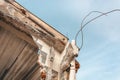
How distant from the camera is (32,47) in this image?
14.8 feet

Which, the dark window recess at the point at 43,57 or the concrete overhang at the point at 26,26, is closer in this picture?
the concrete overhang at the point at 26,26

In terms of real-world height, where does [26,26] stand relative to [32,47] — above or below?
above

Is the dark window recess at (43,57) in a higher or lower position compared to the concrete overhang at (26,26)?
lower

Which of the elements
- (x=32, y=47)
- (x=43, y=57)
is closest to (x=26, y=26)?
(x=32, y=47)

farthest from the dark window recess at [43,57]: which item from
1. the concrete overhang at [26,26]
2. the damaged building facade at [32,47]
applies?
the concrete overhang at [26,26]

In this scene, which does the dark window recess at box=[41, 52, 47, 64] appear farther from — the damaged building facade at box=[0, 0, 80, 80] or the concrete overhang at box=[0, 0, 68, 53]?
the concrete overhang at box=[0, 0, 68, 53]

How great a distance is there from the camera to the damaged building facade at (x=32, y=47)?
13.7 feet

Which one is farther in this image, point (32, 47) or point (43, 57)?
point (32, 47)

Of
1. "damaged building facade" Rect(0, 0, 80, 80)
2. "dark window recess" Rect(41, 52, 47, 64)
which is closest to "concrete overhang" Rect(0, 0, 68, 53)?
"damaged building facade" Rect(0, 0, 80, 80)

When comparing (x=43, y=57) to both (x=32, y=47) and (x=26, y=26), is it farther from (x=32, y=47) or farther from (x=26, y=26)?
(x=26, y=26)

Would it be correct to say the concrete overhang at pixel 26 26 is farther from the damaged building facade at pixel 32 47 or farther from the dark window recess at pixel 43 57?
the dark window recess at pixel 43 57

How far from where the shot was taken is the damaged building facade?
4.18 m

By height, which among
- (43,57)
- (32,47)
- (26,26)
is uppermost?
(26,26)

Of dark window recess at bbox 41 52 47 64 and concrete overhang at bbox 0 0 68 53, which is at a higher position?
concrete overhang at bbox 0 0 68 53
